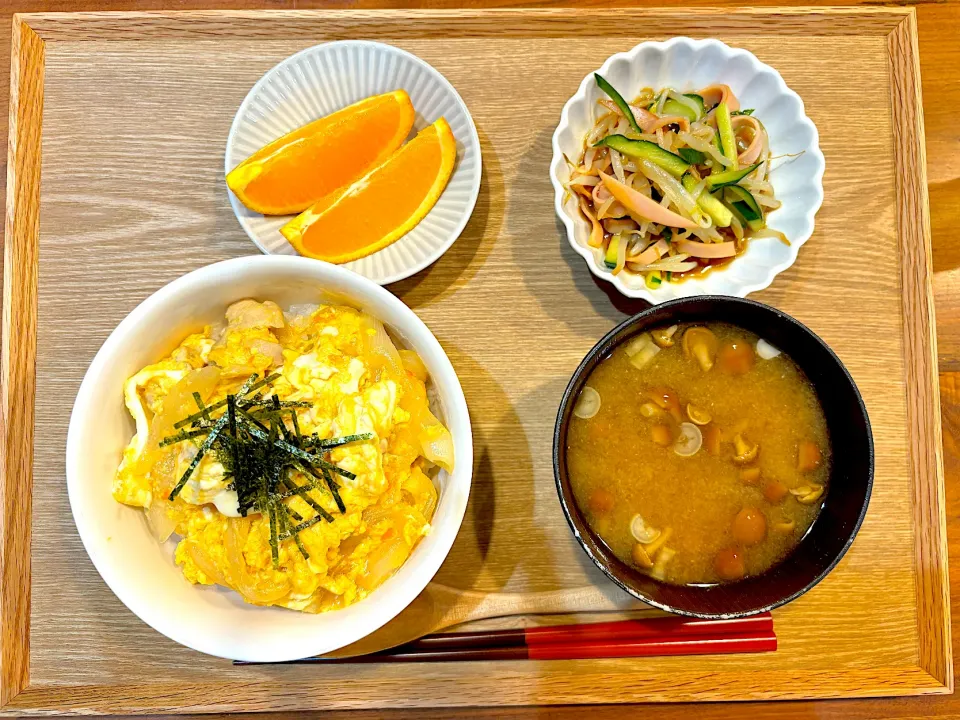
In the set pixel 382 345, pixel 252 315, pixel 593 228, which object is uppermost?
pixel 593 228

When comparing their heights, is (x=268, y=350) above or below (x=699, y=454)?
above

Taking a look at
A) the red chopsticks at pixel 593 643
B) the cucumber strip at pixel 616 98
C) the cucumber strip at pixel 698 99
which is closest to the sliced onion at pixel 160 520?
the red chopsticks at pixel 593 643

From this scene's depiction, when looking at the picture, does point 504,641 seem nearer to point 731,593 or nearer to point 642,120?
point 731,593

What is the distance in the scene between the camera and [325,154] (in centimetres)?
212

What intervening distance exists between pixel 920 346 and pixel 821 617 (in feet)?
2.81

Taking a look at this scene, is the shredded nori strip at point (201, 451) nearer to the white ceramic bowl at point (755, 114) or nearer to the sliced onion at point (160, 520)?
the sliced onion at point (160, 520)

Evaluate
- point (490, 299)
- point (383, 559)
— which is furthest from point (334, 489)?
point (490, 299)

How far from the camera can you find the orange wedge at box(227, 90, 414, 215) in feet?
6.81

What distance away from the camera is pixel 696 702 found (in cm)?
211

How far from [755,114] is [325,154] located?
127 centimetres

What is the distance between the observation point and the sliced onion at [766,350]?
192 cm

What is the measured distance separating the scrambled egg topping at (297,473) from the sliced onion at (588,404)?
0.36 metres

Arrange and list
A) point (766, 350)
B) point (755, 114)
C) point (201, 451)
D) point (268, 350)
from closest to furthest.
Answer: point (201, 451) < point (268, 350) < point (766, 350) < point (755, 114)

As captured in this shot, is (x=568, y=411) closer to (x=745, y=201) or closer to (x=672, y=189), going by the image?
(x=672, y=189)
